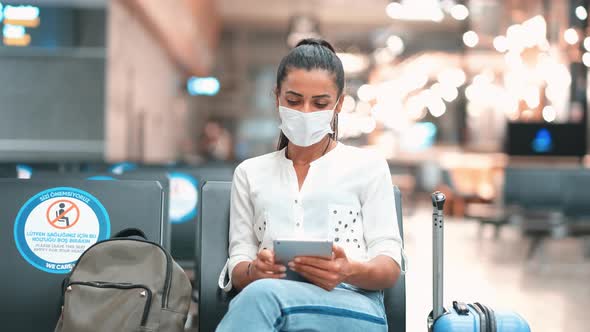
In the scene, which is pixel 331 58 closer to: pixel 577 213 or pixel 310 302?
pixel 310 302

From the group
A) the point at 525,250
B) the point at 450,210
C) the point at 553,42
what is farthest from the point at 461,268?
the point at 450,210

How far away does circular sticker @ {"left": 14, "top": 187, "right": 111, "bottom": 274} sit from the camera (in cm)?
283

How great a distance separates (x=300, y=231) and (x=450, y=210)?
15.1m

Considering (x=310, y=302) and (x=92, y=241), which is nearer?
(x=310, y=302)

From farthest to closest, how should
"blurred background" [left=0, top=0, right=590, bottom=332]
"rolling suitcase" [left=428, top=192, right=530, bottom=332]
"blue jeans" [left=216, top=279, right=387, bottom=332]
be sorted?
"blurred background" [left=0, top=0, right=590, bottom=332] < "rolling suitcase" [left=428, top=192, right=530, bottom=332] < "blue jeans" [left=216, top=279, right=387, bottom=332]

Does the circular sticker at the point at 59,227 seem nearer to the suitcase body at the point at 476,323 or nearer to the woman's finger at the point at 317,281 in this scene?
the woman's finger at the point at 317,281

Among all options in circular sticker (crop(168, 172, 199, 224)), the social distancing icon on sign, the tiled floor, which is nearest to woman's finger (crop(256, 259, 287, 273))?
the social distancing icon on sign

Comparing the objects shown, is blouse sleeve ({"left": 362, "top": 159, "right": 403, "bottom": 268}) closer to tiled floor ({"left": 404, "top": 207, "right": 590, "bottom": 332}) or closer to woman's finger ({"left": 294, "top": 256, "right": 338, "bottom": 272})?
woman's finger ({"left": 294, "top": 256, "right": 338, "bottom": 272})

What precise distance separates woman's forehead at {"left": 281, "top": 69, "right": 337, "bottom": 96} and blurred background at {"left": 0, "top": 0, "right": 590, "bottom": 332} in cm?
27

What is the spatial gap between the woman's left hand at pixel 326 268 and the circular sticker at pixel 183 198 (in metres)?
2.40

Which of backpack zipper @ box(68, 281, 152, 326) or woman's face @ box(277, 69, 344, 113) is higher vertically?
woman's face @ box(277, 69, 344, 113)

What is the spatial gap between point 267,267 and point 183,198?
246cm

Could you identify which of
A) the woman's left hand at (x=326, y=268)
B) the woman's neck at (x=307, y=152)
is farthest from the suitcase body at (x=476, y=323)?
the woman's neck at (x=307, y=152)

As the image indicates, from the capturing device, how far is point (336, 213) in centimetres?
234
